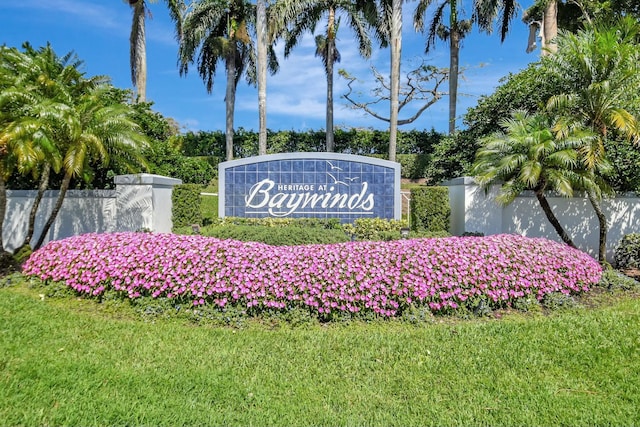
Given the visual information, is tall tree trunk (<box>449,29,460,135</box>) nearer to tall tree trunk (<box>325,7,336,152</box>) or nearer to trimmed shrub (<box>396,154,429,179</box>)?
trimmed shrub (<box>396,154,429,179</box>)

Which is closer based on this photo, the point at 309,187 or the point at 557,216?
the point at 557,216

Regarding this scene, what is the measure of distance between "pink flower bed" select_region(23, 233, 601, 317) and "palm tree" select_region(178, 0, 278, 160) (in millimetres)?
15832

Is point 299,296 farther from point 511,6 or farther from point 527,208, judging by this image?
point 511,6

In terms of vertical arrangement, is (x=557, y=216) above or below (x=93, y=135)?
below

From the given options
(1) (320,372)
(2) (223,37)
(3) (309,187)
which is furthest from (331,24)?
(1) (320,372)

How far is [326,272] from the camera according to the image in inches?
238

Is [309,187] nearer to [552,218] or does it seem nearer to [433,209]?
[433,209]

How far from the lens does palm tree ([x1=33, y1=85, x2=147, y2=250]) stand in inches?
328

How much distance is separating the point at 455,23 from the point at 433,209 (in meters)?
13.9

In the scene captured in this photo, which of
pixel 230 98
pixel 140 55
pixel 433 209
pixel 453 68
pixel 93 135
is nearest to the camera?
pixel 93 135

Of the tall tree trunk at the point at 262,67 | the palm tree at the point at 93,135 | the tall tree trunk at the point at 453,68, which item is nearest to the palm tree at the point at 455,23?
the tall tree trunk at the point at 453,68

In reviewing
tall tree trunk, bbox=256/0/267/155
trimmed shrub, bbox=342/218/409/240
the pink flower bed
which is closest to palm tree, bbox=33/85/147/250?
the pink flower bed

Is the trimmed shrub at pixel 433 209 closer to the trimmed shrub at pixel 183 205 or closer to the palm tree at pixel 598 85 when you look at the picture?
the palm tree at pixel 598 85

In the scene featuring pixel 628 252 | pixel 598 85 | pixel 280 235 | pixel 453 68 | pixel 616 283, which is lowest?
pixel 616 283
